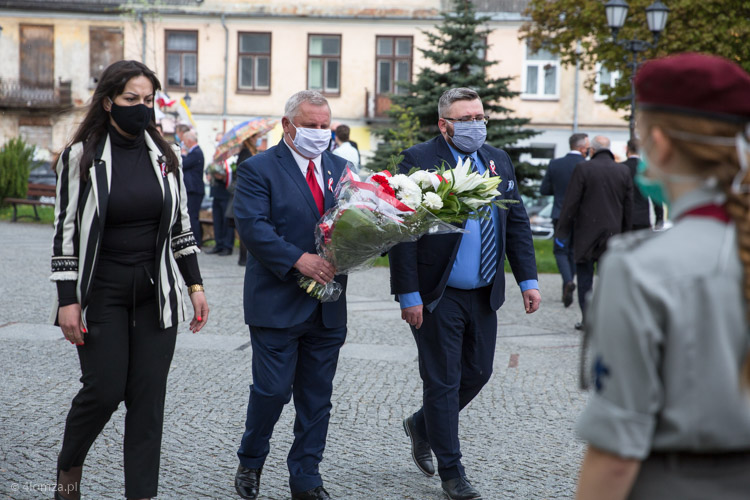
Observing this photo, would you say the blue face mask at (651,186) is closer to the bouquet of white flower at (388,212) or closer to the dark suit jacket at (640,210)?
the bouquet of white flower at (388,212)

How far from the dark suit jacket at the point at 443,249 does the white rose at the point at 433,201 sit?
384 mm

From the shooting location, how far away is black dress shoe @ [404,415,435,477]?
5086 millimetres

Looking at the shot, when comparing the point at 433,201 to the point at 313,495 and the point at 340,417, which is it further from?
the point at 340,417

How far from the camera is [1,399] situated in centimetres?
626

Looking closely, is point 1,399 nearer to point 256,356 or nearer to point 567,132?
point 256,356

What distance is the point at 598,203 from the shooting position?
999 cm

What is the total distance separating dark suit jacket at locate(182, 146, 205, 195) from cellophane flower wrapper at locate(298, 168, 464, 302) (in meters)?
10.8

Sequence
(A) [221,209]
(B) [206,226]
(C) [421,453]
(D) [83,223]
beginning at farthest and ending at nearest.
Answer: (B) [206,226], (A) [221,209], (C) [421,453], (D) [83,223]

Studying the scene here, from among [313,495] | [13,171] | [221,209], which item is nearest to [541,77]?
[13,171]

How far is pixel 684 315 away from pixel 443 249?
122 inches

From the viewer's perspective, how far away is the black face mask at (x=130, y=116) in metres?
4.10

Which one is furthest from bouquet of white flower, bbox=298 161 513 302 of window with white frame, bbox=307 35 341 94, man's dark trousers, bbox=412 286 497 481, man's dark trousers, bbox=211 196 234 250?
window with white frame, bbox=307 35 341 94

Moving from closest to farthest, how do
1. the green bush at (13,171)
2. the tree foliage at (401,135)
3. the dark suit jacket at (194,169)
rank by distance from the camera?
1. the dark suit jacket at (194,169)
2. the tree foliage at (401,135)
3. the green bush at (13,171)

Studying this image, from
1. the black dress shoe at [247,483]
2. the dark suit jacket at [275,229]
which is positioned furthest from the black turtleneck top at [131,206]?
the black dress shoe at [247,483]
